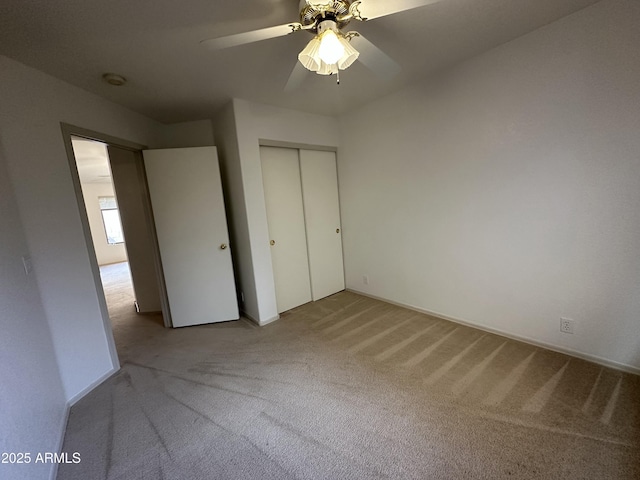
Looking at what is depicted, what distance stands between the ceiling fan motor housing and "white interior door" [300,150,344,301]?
1896 mm

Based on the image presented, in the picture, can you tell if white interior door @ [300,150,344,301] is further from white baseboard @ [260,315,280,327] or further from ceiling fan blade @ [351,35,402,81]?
ceiling fan blade @ [351,35,402,81]

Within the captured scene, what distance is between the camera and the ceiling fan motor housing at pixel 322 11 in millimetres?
1189

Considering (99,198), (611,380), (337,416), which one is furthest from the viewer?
(99,198)

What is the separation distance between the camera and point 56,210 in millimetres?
1876

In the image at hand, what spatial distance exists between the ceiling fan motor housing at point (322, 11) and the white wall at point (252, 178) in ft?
4.84

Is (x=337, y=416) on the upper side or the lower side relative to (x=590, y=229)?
lower

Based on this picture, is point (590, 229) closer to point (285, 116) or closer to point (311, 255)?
point (311, 255)

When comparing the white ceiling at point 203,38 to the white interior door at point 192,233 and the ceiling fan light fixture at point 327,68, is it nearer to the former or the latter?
the ceiling fan light fixture at point 327,68

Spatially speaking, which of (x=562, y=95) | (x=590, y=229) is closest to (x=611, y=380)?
(x=590, y=229)

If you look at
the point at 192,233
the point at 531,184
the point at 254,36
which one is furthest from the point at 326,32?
the point at 192,233

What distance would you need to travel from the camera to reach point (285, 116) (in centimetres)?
288

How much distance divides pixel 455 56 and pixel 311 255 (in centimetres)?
243

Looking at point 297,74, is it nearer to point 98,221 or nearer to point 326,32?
point 326,32

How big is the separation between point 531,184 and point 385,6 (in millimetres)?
1673
